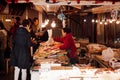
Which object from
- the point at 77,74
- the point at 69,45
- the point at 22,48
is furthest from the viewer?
the point at 69,45

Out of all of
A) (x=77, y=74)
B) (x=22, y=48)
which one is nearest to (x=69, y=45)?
(x=22, y=48)

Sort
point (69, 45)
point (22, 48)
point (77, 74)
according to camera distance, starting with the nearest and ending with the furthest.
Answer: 1. point (77, 74)
2. point (22, 48)
3. point (69, 45)

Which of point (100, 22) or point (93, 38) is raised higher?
point (100, 22)

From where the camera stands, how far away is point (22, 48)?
870 cm

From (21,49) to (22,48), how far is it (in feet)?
0.15

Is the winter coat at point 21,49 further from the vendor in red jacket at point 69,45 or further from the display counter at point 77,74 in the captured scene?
the display counter at point 77,74

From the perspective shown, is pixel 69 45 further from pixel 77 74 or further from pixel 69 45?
pixel 77 74

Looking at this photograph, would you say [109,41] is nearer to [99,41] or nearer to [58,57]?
[99,41]

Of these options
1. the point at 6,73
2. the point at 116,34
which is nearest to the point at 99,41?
the point at 116,34

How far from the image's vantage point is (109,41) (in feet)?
42.6

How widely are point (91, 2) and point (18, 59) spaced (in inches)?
138

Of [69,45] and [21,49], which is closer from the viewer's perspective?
[21,49]

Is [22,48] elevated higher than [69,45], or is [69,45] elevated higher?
[22,48]

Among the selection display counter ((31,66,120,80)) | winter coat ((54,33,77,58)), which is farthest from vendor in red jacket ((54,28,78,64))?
display counter ((31,66,120,80))
